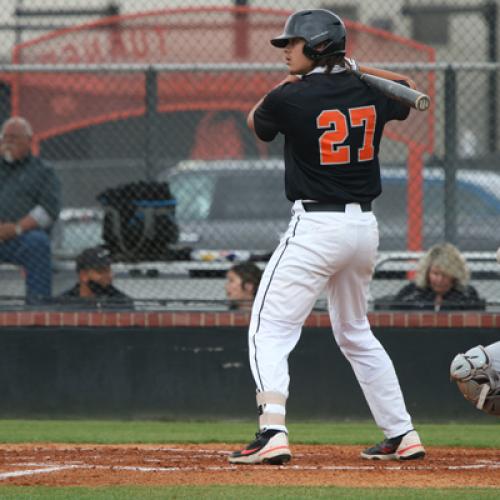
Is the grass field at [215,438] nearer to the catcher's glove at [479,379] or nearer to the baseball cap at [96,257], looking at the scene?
the catcher's glove at [479,379]

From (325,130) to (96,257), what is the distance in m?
3.81

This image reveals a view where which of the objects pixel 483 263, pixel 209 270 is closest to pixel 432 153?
→ pixel 483 263

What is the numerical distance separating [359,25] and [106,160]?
230 cm

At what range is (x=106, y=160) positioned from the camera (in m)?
10.5

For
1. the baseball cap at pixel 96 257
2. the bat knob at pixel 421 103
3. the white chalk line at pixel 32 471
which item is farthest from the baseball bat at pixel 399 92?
the baseball cap at pixel 96 257

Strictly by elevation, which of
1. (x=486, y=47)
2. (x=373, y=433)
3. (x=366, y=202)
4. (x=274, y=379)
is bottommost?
(x=373, y=433)

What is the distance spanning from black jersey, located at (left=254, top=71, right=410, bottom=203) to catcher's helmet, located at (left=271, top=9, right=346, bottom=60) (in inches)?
4.6

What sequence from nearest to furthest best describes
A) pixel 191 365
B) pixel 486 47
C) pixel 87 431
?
pixel 87 431 < pixel 191 365 < pixel 486 47

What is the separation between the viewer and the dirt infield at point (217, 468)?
539 cm

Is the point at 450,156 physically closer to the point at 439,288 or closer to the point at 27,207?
the point at 439,288

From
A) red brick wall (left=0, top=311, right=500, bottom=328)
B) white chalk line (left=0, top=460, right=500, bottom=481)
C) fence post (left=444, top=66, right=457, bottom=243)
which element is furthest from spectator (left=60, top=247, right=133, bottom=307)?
white chalk line (left=0, top=460, right=500, bottom=481)

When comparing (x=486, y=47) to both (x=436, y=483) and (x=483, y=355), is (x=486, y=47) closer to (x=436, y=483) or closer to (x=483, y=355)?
(x=483, y=355)

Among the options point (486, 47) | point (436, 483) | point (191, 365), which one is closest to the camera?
point (436, 483)

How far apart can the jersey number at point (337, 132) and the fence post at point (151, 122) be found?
3805 mm
